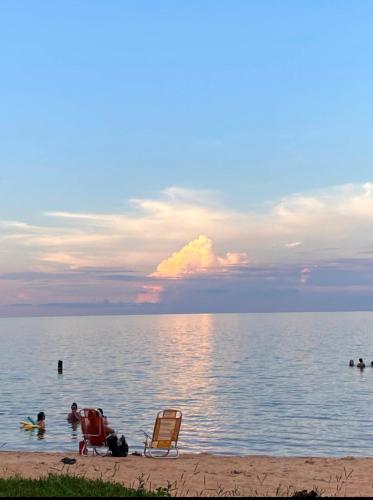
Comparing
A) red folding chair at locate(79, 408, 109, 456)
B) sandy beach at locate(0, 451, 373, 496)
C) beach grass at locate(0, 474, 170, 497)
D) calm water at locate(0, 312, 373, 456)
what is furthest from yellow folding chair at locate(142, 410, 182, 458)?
A: beach grass at locate(0, 474, 170, 497)

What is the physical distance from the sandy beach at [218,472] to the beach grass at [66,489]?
2170 mm

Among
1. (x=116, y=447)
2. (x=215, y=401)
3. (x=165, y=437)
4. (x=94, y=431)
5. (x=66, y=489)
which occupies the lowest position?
(x=215, y=401)

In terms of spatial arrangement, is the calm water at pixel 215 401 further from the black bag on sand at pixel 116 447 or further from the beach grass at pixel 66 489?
the beach grass at pixel 66 489

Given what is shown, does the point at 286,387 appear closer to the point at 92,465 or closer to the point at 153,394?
the point at 153,394

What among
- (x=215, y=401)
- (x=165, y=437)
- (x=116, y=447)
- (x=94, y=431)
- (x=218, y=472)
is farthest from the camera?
(x=215, y=401)

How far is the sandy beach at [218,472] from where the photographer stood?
13659 mm

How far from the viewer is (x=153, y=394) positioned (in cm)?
4422

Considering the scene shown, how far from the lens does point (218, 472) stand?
16.0 meters

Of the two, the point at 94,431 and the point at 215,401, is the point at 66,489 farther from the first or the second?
the point at 215,401

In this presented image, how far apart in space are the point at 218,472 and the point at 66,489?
6.60 metres

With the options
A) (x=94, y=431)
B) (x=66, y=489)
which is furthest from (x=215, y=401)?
(x=66, y=489)

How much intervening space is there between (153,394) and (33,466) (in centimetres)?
2886


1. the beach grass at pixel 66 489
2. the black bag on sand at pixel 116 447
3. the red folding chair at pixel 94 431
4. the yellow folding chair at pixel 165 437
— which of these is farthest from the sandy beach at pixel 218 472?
the beach grass at pixel 66 489

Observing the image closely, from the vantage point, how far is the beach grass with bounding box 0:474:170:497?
9.96 meters
